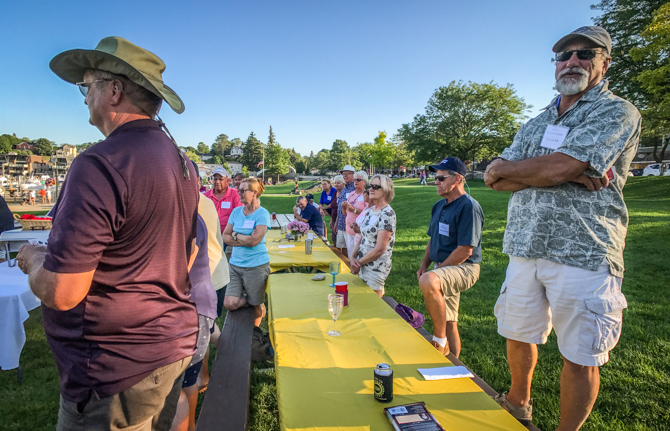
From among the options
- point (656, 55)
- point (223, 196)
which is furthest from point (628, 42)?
point (223, 196)

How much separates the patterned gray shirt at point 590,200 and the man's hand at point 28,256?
2.35 metres

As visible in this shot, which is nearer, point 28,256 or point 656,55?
point 28,256

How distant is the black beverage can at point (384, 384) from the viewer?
4.91 ft

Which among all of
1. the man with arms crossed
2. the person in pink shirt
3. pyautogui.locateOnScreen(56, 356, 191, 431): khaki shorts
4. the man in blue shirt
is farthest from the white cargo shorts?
the man in blue shirt

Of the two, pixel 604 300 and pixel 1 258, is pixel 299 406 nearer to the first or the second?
pixel 604 300

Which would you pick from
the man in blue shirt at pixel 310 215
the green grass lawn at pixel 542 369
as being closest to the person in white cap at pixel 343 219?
the man in blue shirt at pixel 310 215

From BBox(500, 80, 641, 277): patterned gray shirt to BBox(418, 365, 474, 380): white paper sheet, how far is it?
80 centimetres

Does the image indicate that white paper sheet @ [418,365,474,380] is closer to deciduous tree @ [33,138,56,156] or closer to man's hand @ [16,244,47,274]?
man's hand @ [16,244,47,274]

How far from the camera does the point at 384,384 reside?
150cm

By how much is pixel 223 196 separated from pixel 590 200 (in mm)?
5569

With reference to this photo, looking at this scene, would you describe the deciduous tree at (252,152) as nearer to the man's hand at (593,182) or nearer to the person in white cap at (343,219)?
the person in white cap at (343,219)

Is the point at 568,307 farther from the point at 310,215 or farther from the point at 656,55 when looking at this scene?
the point at 656,55

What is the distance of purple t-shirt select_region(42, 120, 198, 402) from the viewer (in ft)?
3.45

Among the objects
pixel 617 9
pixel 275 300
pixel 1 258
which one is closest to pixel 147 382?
pixel 275 300
